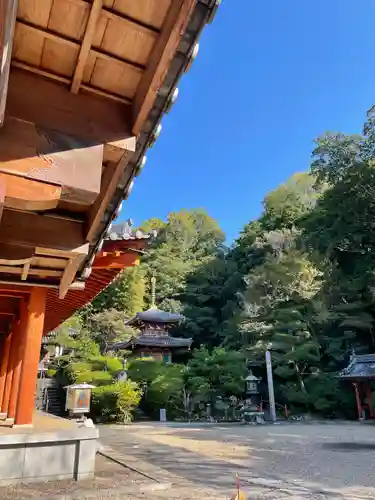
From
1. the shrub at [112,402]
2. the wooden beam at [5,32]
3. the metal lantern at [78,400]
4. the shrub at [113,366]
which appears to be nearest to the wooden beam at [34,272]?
the wooden beam at [5,32]

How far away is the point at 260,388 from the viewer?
22.1m

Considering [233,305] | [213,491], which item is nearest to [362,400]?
[233,305]

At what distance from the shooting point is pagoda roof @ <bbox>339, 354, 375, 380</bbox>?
17297mm

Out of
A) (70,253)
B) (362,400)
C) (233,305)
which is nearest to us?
(70,253)

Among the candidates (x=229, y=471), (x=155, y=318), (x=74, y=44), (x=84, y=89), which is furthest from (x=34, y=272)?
(x=155, y=318)

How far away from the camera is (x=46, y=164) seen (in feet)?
5.68

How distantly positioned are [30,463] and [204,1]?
486 cm

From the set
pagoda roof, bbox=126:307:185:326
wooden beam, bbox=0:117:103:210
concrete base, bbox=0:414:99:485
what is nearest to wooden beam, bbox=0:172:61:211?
wooden beam, bbox=0:117:103:210

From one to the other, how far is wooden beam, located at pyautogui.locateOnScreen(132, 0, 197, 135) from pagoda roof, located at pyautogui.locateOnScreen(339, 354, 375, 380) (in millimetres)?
18262

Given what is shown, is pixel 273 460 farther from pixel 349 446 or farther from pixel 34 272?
pixel 34 272

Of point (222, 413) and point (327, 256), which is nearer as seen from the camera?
point (222, 413)

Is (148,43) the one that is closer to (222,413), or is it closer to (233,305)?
(222,413)

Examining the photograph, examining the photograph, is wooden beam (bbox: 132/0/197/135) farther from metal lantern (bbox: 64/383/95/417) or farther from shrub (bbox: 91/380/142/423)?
shrub (bbox: 91/380/142/423)

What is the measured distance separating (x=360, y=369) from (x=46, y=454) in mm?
16738
